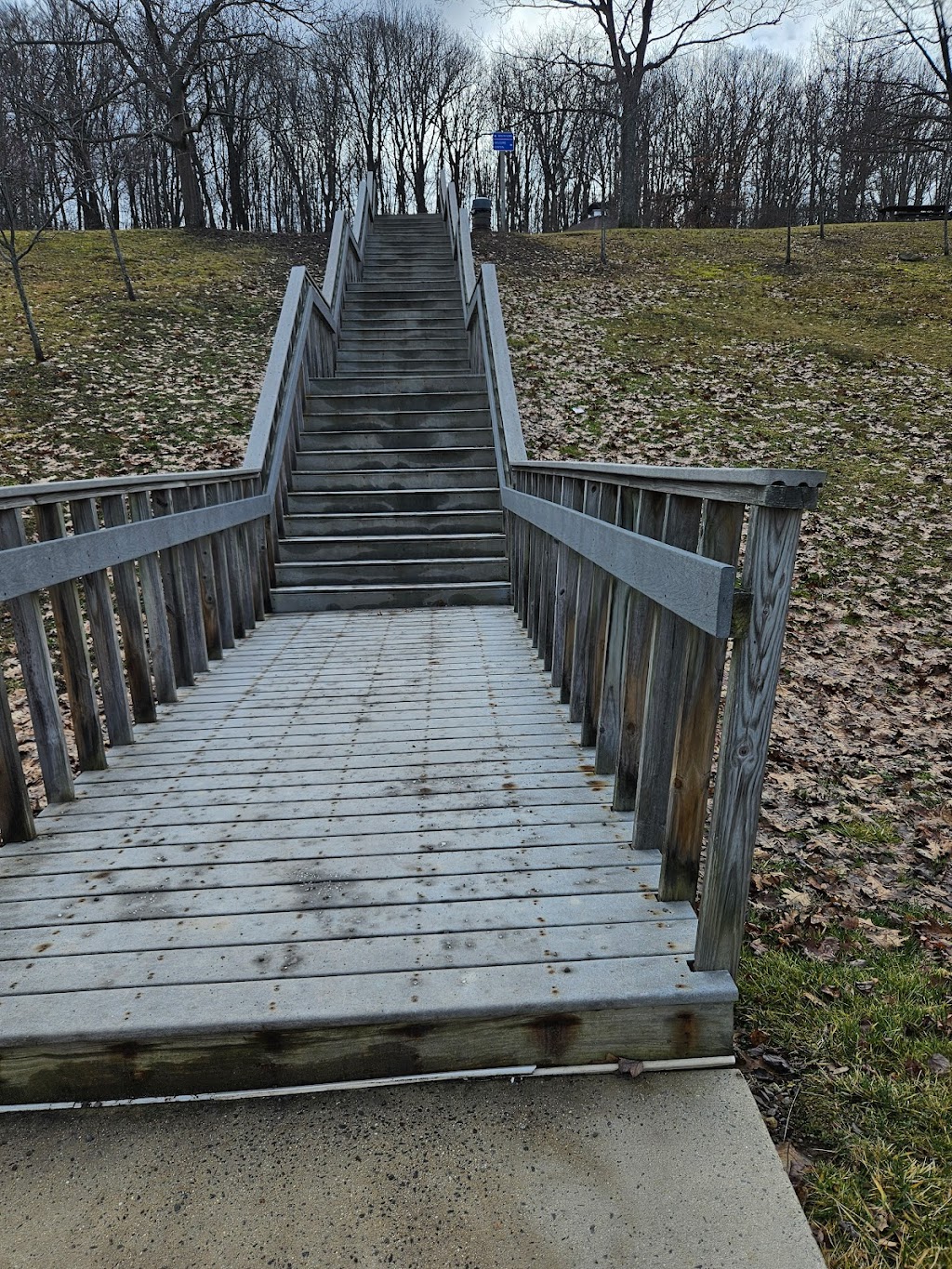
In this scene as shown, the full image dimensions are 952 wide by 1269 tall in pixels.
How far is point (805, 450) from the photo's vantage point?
352 inches

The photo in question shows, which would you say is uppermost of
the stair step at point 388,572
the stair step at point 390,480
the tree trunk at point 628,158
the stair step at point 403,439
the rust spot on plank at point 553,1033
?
the tree trunk at point 628,158

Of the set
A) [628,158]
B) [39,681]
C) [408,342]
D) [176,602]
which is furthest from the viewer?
[628,158]

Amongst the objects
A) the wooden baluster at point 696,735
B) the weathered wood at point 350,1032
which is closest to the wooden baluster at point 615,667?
the wooden baluster at point 696,735

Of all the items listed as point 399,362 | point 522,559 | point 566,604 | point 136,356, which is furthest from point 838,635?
point 136,356

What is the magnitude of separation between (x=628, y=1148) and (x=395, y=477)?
5.95 m

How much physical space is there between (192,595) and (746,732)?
3459 mm

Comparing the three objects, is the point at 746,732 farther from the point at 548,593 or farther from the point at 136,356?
the point at 136,356

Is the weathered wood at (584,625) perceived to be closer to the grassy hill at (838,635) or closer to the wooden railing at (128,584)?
the grassy hill at (838,635)

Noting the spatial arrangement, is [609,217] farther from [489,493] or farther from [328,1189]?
[328,1189]

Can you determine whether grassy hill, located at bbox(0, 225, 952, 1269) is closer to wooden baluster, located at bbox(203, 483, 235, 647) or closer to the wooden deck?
the wooden deck

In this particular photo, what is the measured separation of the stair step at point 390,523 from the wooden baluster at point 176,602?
2.27 m

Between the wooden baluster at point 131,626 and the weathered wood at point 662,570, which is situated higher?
the weathered wood at point 662,570

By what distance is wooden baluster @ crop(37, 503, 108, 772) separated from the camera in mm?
2842

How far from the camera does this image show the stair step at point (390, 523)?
21.5 ft
